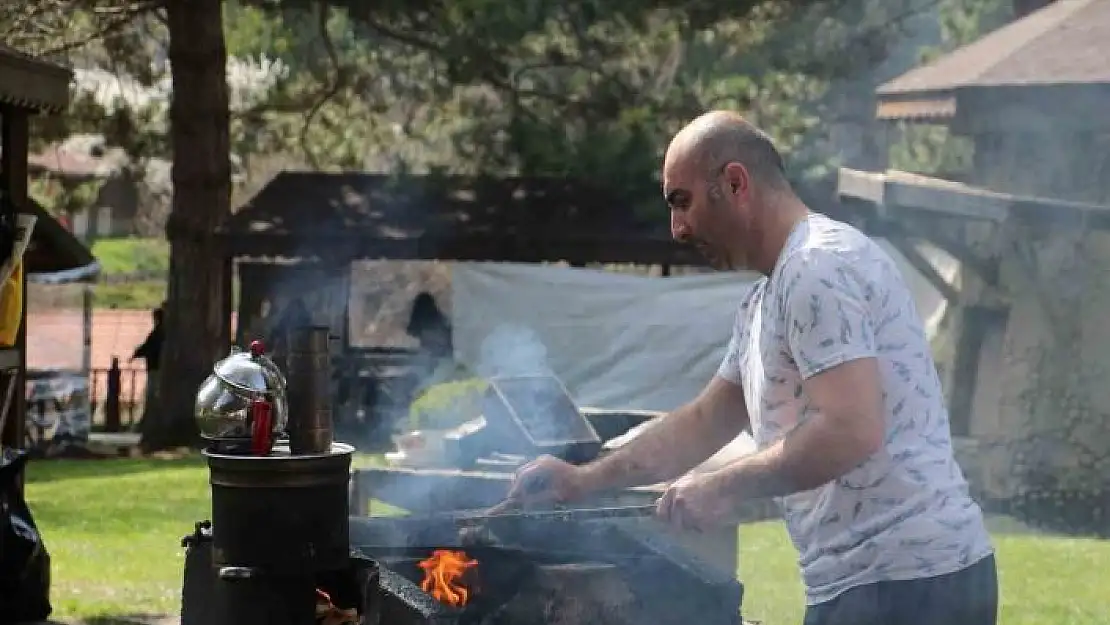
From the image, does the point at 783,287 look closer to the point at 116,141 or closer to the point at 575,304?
the point at 575,304

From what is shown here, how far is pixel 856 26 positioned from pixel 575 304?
509cm

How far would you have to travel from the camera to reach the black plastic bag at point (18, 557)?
7.86 metres

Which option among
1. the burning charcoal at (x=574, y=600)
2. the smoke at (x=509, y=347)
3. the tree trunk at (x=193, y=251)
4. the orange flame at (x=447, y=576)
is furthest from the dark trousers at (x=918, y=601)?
the tree trunk at (x=193, y=251)

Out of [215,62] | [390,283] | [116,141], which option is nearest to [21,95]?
[215,62]

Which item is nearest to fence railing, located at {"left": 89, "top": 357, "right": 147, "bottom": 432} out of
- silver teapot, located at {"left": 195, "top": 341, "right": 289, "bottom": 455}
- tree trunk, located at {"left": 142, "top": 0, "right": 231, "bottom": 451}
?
tree trunk, located at {"left": 142, "top": 0, "right": 231, "bottom": 451}

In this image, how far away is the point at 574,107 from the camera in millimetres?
19203

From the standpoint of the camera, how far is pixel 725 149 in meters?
3.51

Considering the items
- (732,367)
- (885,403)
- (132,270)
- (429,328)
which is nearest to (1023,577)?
(732,367)

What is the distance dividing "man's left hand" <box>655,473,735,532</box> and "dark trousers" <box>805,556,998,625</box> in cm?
33

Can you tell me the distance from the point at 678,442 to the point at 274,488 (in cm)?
108

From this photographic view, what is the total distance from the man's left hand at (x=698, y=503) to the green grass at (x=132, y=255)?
1457 inches

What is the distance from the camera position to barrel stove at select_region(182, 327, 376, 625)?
14.0 ft

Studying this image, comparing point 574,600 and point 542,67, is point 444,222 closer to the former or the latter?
point 542,67

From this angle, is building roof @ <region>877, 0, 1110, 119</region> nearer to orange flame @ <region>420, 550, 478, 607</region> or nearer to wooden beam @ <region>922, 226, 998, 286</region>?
wooden beam @ <region>922, 226, 998, 286</region>
